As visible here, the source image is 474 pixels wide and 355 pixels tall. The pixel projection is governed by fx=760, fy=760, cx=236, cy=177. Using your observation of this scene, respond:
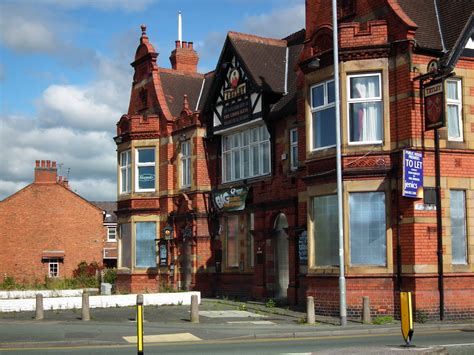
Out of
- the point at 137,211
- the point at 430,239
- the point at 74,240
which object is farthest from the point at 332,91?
the point at 74,240

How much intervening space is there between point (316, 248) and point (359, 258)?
1765 mm

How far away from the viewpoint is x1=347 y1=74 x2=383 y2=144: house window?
22.0 meters

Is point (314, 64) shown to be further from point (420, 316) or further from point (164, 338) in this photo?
point (164, 338)

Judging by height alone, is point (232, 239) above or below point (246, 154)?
below

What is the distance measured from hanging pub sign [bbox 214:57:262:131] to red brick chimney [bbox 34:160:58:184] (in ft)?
80.6

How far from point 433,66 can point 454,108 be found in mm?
1706

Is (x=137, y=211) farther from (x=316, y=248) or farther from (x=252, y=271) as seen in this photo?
(x=316, y=248)

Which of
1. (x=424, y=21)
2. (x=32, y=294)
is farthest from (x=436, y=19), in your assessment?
(x=32, y=294)

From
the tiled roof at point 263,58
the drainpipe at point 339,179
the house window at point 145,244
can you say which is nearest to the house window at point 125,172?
the house window at point 145,244

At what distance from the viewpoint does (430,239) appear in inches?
827

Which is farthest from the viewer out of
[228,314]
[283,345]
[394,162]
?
[228,314]

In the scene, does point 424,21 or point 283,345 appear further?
point 424,21

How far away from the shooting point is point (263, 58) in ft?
101

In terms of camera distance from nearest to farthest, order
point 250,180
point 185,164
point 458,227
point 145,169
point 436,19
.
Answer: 1. point 458,227
2. point 436,19
3. point 250,180
4. point 185,164
5. point 145,169
